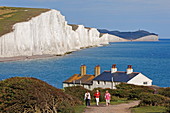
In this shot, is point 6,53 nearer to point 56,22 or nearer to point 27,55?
point 27,55

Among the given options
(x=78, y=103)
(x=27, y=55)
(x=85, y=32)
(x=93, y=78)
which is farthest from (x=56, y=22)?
(x=78, y=103)

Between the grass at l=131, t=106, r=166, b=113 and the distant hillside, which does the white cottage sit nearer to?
the grass at l=131, t=106, r=166, b=113

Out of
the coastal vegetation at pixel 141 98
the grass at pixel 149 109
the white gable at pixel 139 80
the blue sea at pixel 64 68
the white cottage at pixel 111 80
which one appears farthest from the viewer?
the blue sea at pixel 64 68

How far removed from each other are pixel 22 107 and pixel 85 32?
17589 centimetres

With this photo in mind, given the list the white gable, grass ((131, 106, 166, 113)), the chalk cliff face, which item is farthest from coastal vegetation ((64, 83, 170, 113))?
the chalk cliff face

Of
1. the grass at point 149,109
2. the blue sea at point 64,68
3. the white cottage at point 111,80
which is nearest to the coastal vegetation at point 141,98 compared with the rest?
the grass at point 149,109

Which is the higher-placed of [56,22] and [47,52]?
[56,22]

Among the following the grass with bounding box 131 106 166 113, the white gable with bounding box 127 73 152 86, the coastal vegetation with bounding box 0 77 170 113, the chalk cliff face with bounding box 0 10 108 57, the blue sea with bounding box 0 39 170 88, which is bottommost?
the blue sea with bounding box 0 39 170 88

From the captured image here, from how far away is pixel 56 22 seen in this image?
123m

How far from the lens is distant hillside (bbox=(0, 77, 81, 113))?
16.8 metres

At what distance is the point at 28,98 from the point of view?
17.1 meters

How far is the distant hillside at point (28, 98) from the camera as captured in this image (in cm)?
1685

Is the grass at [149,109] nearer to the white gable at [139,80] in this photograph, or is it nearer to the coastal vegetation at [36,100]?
the coastal vegetation at [36,100]

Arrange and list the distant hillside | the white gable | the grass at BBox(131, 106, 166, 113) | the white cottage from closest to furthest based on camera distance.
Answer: the distant hillside → the grass at BBox(131, 106, 166, 113) → the white cottage → the white gable
